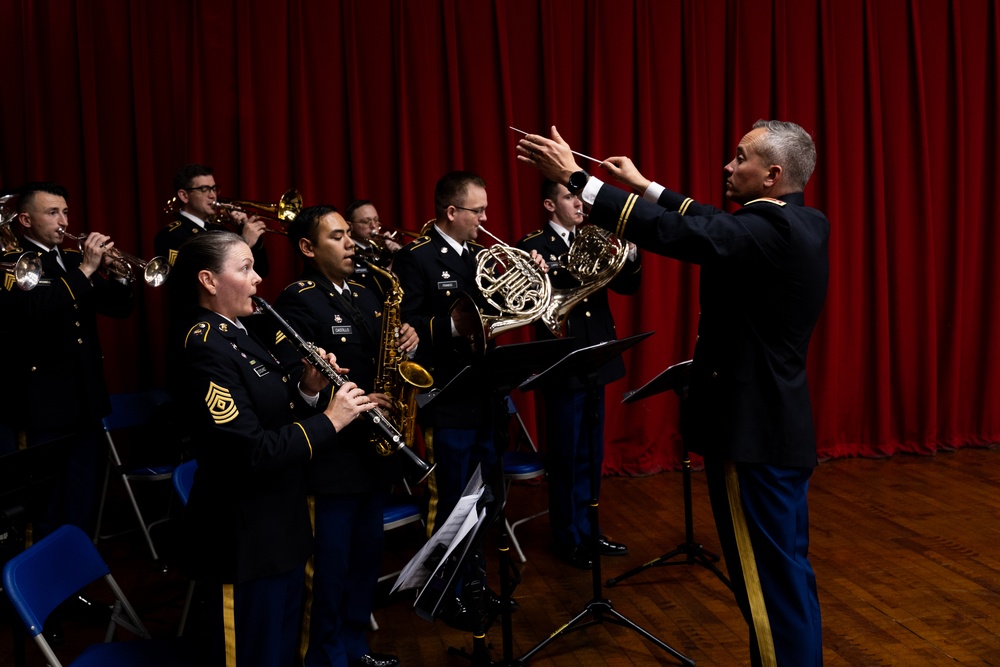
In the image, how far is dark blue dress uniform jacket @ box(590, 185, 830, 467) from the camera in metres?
2.67

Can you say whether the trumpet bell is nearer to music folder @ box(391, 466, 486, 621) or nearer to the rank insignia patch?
the rank insignia patch

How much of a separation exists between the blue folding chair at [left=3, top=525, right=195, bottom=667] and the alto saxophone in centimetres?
119

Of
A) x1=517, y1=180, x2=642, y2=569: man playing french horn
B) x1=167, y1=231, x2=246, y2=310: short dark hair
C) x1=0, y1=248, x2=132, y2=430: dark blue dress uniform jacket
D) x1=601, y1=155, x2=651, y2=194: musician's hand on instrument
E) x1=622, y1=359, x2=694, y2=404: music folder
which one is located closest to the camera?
x1=167, y1=231, x2=246, y2=310: short dark hair

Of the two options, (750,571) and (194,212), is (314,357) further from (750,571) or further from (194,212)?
(194,212)

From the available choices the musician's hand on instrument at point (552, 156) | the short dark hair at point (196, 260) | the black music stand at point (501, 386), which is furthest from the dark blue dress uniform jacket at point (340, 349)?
the musician's hand on instrument at point (552, 156)

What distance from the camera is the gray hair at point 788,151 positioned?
2807 millimetres

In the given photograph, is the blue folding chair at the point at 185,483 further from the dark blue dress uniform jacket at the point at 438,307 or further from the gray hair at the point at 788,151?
the gray hair at the point at 788,151

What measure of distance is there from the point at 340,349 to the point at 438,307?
887mm

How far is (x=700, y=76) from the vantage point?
6320 millimetres

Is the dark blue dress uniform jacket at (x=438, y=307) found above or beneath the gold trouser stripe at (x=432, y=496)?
above

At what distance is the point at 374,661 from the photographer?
3.45m

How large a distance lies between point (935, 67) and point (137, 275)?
19.7 ft

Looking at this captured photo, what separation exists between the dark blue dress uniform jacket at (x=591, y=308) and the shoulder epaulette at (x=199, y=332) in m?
2.27

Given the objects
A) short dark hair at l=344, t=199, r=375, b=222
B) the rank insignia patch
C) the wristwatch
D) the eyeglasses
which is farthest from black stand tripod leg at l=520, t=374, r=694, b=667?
short dark hair at l=344, t=199, r=375, b=222
